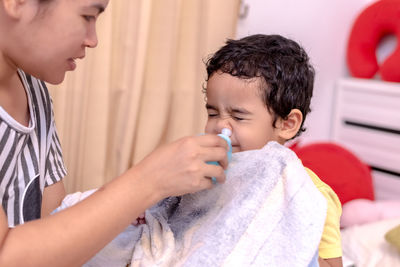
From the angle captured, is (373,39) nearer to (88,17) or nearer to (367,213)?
(367,213)

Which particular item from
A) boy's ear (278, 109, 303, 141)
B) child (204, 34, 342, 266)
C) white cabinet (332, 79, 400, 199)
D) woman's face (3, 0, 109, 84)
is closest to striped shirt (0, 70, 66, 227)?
woman's face (3, 0, 109, 84)

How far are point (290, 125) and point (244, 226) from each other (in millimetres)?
357

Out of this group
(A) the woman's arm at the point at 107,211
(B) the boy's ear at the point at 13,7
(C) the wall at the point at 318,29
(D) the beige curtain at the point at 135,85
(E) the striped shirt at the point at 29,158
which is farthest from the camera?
(C) the wall at the point at 318,29

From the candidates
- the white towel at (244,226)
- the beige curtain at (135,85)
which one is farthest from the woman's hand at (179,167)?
the beige curtain at (135,85)

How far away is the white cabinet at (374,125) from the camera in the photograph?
242 cm

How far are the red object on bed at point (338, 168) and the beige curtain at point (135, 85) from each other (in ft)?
1.71

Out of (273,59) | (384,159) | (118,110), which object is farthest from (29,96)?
(384,159)

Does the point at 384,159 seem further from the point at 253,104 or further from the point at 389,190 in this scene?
the point at 253,104

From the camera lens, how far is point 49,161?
3.64 feet

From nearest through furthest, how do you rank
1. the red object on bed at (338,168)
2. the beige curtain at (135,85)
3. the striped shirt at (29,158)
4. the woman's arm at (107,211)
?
the woman's arm at (107,211), the striped shirt at (29,158), the beige curtain at (135,85), the red object on bed at (338,168)

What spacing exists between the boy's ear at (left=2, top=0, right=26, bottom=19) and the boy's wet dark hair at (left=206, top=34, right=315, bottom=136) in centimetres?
46

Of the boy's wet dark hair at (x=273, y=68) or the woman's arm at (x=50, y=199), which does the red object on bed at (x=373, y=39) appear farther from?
the woman's arm at (x=50, y=199)

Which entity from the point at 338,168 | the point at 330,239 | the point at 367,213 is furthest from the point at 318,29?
the point at 330,239

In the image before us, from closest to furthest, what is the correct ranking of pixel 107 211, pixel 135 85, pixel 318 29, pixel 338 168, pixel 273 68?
pixel 107 211 → pixel 273 68 → pixel 135 85 → pixel 338 168 → pixel 318 29
